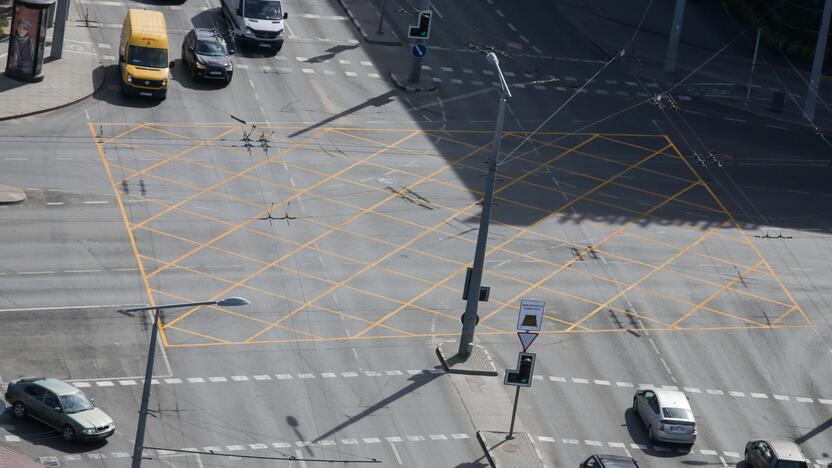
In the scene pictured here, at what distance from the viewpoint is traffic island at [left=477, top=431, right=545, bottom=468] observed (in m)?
45.3

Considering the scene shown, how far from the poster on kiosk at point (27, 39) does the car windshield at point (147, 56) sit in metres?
4.00

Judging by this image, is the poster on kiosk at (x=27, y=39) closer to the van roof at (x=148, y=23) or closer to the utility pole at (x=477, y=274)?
the van roof at (x=148, y=23)

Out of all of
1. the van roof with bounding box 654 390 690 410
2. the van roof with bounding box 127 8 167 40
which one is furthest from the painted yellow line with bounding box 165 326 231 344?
the van roof with bounding box 127 8 167 40

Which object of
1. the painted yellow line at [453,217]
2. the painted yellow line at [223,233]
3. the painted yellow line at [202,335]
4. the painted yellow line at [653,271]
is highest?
the painted yellow line at [653,271]

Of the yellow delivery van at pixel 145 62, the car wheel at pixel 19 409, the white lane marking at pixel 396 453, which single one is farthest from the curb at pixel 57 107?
the white lane marking at pixel 396 453

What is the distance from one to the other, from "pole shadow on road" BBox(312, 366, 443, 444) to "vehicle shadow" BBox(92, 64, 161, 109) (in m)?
23.2

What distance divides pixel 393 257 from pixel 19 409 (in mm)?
17900

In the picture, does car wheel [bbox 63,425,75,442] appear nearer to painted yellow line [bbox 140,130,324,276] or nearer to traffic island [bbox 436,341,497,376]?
painted yellow line [bbox 140,130,324,276]

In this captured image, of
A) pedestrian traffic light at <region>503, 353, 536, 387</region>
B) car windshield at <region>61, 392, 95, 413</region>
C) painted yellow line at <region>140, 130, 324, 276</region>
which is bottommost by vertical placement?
painted yellow line at <region>140, 130, 324, 276</region>

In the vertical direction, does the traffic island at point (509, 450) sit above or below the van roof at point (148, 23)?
below

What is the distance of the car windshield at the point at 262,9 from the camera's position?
72.8 m

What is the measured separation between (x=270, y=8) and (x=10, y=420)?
34.3m

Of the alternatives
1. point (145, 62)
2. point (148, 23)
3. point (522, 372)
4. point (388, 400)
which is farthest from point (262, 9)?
point (522, 372)

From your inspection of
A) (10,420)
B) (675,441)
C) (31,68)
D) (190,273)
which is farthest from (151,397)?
(31,68)
